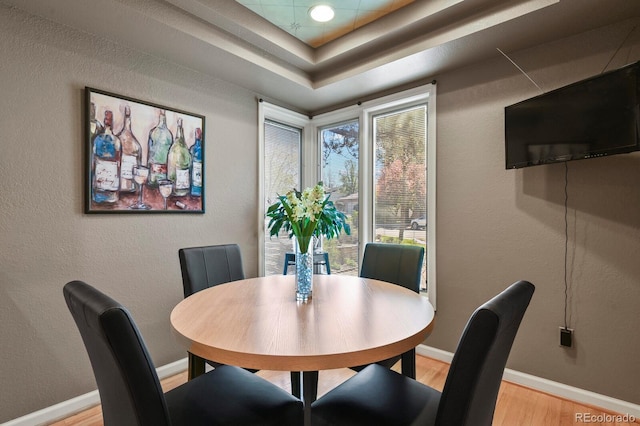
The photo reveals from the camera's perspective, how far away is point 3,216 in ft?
5.97

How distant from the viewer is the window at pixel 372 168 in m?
2.93

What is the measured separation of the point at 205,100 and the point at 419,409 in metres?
2.69

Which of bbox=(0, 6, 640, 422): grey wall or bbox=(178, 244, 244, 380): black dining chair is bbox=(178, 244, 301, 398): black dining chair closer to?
bbox=(178, 244, 244, 380): black dining chair

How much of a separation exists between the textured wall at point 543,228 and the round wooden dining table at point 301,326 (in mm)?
1170

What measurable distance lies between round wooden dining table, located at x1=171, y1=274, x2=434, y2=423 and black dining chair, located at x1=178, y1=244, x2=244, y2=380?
0.29m

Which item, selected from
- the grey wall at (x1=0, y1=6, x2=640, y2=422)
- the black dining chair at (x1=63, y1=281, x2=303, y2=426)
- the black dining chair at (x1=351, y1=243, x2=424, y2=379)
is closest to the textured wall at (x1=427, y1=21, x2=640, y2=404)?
the grey wall at (x1=0, y1=6, x2=640, y2=422)

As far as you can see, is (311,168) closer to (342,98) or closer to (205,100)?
(342,98)

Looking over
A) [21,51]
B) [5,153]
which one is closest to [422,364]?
[5,153]

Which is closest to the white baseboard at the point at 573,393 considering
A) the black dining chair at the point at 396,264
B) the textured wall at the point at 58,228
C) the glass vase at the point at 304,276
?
the black dining chair at the point at 396,264

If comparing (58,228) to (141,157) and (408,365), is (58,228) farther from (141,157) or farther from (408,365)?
(408,365)

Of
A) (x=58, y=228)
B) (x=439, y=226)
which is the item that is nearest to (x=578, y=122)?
(x=439, y=226)

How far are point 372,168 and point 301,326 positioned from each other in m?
2.39

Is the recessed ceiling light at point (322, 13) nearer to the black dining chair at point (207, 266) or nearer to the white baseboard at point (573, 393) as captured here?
the black dining chair at point (207, 266)

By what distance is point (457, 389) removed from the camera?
81 cm
